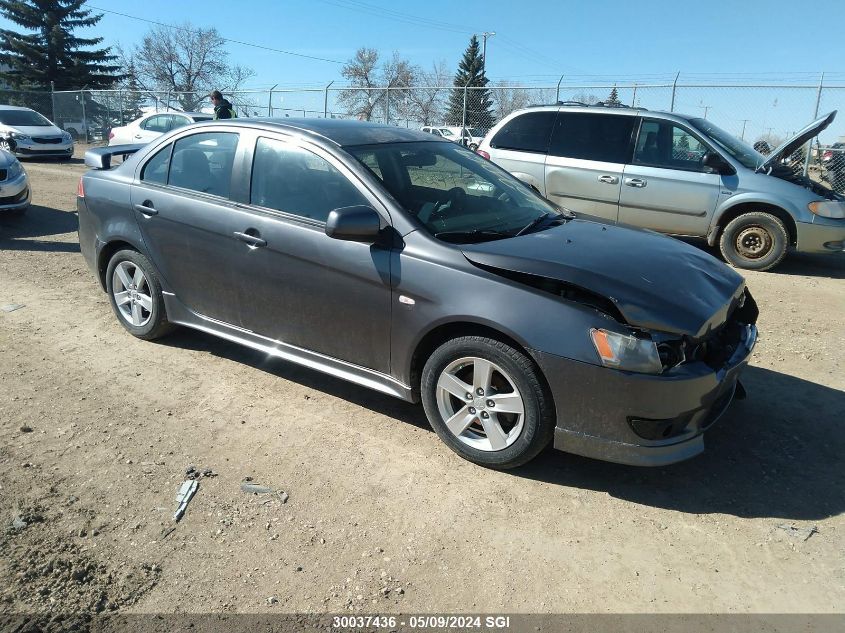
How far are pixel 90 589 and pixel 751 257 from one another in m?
8.08

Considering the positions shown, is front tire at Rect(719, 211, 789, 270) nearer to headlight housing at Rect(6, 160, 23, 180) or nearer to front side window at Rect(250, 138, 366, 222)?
front side window at Rect(250, 138, 366, 222)

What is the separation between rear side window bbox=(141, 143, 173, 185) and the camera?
4680 millimetres

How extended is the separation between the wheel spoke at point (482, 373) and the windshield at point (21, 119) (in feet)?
68.5

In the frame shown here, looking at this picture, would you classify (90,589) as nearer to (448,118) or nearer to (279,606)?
(279,606)

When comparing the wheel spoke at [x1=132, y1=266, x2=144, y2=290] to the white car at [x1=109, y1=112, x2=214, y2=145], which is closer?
the wheel spoke at [x1=132, y1=266, x2=144, y2=290]

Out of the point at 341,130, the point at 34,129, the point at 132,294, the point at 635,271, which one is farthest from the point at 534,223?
the point at 34,129

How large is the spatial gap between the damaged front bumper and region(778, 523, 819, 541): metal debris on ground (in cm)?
49

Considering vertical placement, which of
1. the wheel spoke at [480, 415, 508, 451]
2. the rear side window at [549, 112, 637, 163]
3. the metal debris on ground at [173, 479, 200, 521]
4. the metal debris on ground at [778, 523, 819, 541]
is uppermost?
the rear side window at [549, 112, 637, 163]

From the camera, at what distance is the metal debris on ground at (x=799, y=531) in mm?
2906

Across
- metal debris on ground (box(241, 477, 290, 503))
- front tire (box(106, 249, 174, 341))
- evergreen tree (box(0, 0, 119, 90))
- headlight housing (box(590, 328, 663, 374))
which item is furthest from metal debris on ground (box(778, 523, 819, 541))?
evergreen tree (box(0, 0, 119, 90))

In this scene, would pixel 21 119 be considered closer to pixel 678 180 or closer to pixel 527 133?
pixel 527 133

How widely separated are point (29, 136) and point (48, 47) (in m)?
32.1

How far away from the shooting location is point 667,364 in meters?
2.98

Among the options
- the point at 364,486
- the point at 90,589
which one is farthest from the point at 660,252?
the point at 90,589
